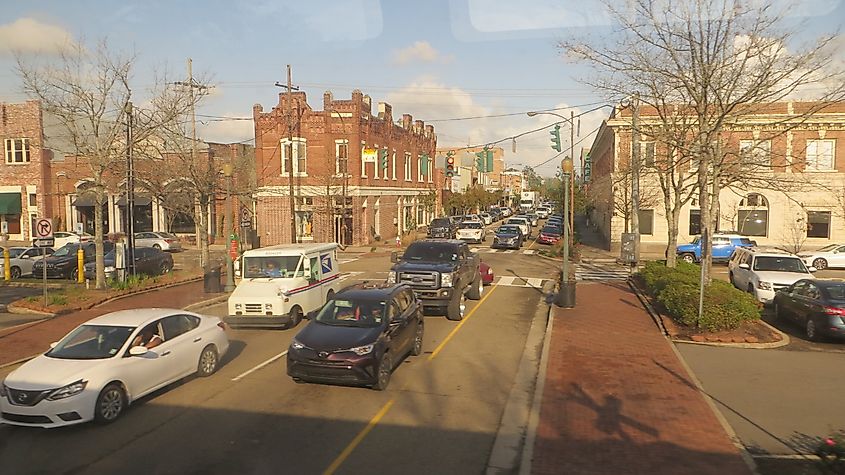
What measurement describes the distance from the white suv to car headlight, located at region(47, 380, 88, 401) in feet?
59.9

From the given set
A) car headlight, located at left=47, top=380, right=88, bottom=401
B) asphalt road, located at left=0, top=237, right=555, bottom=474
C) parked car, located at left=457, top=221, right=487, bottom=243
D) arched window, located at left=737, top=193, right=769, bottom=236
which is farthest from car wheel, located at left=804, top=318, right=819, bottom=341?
parked car, located at left=457, top=221, right=487, bottom=243

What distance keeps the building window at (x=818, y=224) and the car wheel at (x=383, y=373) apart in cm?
3901

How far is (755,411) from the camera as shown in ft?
32.3

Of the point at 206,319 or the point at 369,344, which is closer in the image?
the point at 369,344

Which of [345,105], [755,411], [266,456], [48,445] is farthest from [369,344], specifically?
[345,105]

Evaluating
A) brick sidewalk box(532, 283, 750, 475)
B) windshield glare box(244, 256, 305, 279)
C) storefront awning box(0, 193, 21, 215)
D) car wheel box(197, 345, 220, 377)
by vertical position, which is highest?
storefront awning box(0, 193, 21, 215)

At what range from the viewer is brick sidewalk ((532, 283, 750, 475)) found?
7.75 m

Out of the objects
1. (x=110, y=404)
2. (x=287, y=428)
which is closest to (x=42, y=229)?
(x=110, y=404)

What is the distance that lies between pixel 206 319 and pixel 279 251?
4.87 metres

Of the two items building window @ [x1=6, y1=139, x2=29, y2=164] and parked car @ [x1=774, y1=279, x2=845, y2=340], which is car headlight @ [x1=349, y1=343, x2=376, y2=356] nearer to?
parked car @ [x1=774, y1=279, x2=845, y2=340]

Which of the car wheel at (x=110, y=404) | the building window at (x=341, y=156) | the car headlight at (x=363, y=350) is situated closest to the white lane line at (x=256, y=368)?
the car wheel at (x=110, y=404)

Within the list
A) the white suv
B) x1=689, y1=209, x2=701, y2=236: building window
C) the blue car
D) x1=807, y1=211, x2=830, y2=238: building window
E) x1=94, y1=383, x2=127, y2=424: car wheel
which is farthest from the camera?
x1=689, y1=209, x2=701, y2=236: building window

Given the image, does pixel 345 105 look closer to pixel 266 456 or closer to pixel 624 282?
pixel 624 282

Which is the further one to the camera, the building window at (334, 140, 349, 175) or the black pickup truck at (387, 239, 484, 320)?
the building window at (334, 140, 349, 175)
